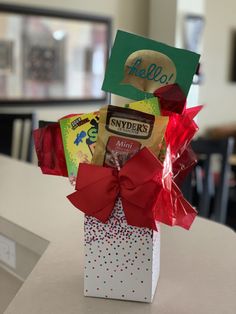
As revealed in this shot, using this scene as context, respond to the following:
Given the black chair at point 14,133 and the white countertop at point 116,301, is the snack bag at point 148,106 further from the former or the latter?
Answer: the black chair at point 14,133

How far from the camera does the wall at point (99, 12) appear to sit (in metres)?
3.37

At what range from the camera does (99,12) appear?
368 cm

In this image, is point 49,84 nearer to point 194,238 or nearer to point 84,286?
point 194,238

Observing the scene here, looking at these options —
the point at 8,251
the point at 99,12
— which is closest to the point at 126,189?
the point at 8,251

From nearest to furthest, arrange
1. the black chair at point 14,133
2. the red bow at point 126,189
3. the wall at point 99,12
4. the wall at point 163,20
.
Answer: the red bow at point 126,189
the black chair at point 14,133
the wall at point 99,12
the wall at point 163,20

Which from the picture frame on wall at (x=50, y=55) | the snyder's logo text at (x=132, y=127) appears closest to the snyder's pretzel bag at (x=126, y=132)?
the snyder's logo text at (x=132, y=127)

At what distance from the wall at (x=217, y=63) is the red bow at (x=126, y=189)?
3974 mm

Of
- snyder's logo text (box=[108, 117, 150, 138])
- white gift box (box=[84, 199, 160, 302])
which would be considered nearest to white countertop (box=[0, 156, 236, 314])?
white gift box (box=[84, 199, 160, 302])

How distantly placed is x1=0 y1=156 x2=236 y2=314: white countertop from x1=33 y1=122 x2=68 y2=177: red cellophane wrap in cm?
21

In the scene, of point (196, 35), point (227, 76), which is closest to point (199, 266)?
point (196, 35)

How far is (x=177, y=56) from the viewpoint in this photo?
678mm

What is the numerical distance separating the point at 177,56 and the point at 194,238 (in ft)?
1.60

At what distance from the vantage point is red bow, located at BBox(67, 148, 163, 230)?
66 cm

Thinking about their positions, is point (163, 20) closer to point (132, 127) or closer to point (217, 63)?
point (217, 63)
